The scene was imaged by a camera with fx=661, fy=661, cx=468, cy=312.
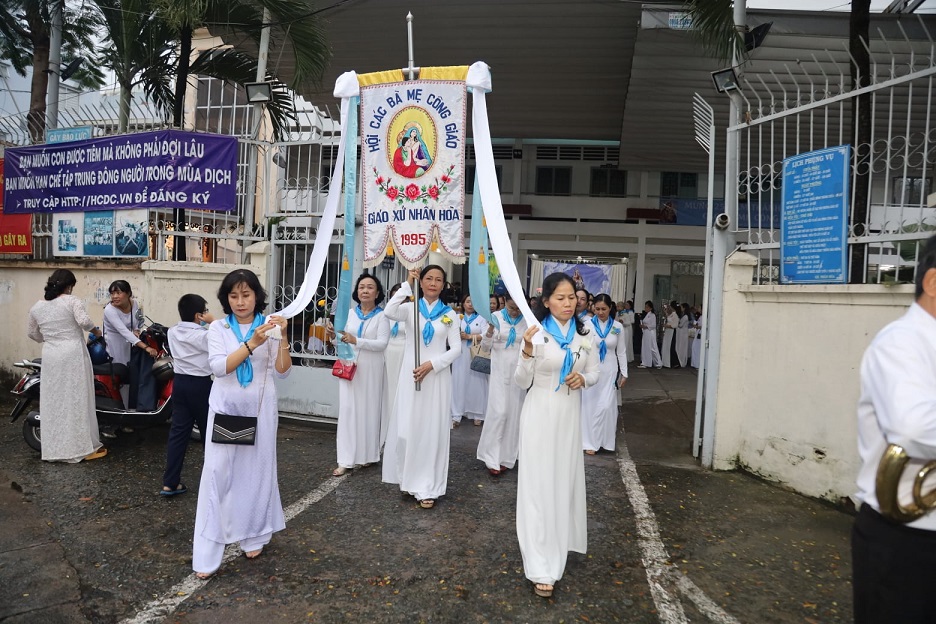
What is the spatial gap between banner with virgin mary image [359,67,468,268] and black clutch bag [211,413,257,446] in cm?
163

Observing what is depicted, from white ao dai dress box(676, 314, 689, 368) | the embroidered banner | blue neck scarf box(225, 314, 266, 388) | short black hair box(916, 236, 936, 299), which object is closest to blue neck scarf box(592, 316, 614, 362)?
blue neck scarf box(225, 314, 266, 388)

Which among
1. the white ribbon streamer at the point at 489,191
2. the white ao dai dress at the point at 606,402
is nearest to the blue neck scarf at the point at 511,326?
the white ao dai dress at the point at 606,402

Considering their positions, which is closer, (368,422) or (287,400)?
(368,422)

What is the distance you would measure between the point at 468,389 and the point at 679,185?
1431 centimetres

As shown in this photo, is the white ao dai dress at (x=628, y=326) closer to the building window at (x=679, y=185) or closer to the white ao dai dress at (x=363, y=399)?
the building window at (x=679, y=185)

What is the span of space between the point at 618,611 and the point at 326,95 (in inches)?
507

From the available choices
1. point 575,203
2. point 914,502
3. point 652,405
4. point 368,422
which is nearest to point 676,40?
point 652,405

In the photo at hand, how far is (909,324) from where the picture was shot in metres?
1.91

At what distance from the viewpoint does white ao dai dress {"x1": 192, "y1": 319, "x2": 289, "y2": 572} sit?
3623 millimetres

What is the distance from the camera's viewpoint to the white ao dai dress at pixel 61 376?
576cm

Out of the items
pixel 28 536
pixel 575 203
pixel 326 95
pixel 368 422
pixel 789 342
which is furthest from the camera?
pixel 575 203

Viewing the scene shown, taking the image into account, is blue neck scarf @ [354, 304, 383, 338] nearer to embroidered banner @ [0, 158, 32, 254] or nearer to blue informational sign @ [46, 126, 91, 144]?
blue informational sign @ [46, 126, 91, 144]

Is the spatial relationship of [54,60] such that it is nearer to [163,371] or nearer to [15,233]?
[15,233]

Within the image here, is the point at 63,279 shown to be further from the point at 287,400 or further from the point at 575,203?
the point at 575,203
